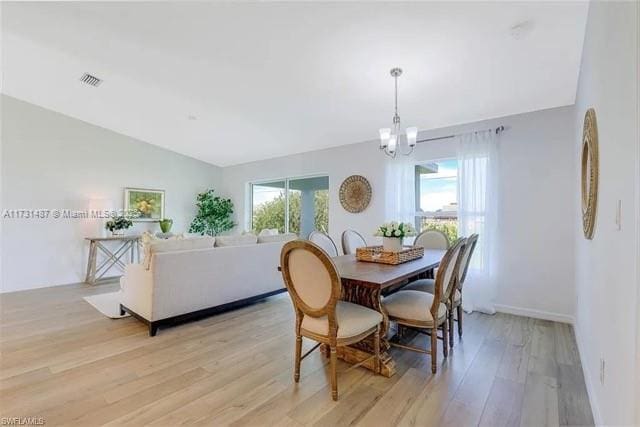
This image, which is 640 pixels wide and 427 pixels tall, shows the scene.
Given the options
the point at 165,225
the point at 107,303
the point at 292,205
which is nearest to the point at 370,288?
the point at 107,303

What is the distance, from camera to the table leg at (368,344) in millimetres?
2226

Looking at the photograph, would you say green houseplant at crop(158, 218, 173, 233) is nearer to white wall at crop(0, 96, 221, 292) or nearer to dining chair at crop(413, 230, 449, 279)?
white wall at crop(0, 96, 221, 292)

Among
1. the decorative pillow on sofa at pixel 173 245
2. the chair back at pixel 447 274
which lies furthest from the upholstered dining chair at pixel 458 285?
the decorative pillow on sofa at pixel 173 245

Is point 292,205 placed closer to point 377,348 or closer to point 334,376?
point 377,348

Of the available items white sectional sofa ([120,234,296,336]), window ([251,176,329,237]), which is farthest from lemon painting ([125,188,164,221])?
white sectional sofa ([120,234,296,336])

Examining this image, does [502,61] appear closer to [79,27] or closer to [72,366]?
[79,27]

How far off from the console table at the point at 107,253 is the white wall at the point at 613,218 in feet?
20.3

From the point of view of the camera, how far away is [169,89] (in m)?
3.95

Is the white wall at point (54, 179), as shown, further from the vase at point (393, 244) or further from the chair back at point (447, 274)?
the chair back at point (447, 274)

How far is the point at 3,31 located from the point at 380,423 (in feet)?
16.3

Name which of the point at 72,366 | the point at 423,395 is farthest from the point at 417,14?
the point at 72,366

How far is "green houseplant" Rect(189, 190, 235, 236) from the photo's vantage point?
22.4ft

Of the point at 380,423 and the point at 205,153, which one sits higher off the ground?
the point at 205,153

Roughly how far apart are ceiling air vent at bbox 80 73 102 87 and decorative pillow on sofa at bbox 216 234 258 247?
8.90 ft
